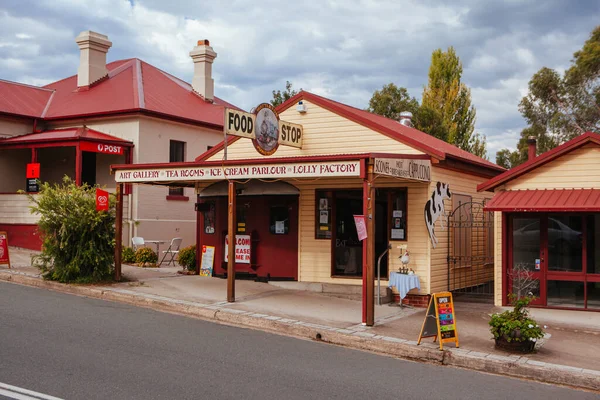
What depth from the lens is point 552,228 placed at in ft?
40.4

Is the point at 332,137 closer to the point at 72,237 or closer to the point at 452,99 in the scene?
the point at 72,237

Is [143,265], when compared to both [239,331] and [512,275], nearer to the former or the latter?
[239,331]

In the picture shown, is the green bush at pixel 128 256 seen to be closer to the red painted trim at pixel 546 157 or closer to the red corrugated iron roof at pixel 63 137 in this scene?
the red corrugated iron roof at pixel 63 137

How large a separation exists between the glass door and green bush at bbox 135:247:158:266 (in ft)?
35.6

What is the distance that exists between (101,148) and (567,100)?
25.1 m

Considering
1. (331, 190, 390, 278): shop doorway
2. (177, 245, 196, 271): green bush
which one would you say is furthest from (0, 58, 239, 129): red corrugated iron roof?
(331, 190, 390, 278): shop doorway

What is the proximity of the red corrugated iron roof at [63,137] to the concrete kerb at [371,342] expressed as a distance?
294 inches

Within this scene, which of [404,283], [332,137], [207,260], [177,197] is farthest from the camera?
[177,197]

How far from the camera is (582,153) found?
12.2 meters

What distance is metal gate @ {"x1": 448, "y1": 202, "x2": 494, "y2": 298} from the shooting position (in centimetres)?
1439

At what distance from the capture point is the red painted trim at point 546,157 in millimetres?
11922

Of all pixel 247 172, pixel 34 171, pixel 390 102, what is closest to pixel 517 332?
pixel 247 172

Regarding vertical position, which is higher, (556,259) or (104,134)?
(104,134)

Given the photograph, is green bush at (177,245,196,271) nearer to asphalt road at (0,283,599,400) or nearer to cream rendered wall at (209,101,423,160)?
cream rendered wall at (209,101,423,160)
